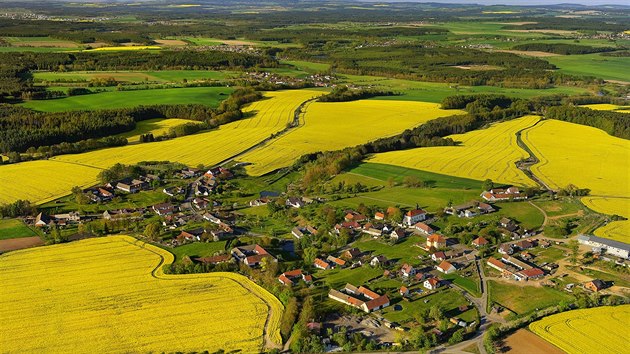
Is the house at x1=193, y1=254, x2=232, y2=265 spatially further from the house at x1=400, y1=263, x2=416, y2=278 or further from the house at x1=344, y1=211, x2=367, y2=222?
the house at x1=400, y1=263, x2=416, y2=278

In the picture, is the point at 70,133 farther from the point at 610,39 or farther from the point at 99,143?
the point at 610,39

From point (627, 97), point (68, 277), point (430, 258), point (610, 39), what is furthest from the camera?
point (610, 39)

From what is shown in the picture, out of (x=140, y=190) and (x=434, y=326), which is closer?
(x=434, y=326)

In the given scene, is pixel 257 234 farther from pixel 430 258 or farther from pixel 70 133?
pixel 70 133

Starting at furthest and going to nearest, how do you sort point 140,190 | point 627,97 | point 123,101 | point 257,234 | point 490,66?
point 490,66
point 627,97
point 123,101
point 140,190
point 257,234

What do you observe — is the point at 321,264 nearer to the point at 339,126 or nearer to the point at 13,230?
the point at 13,230

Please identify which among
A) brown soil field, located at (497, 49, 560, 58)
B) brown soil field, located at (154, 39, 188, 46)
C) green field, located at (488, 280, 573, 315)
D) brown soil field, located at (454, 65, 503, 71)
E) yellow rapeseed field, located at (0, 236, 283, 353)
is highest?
brown soil field, located at (154, 39, 188, 46)

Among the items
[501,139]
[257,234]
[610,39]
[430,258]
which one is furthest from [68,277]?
[610,39]

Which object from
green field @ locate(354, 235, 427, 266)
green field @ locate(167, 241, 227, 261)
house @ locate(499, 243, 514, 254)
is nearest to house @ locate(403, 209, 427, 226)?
green field @ locate(354, 235, 427, 266)
